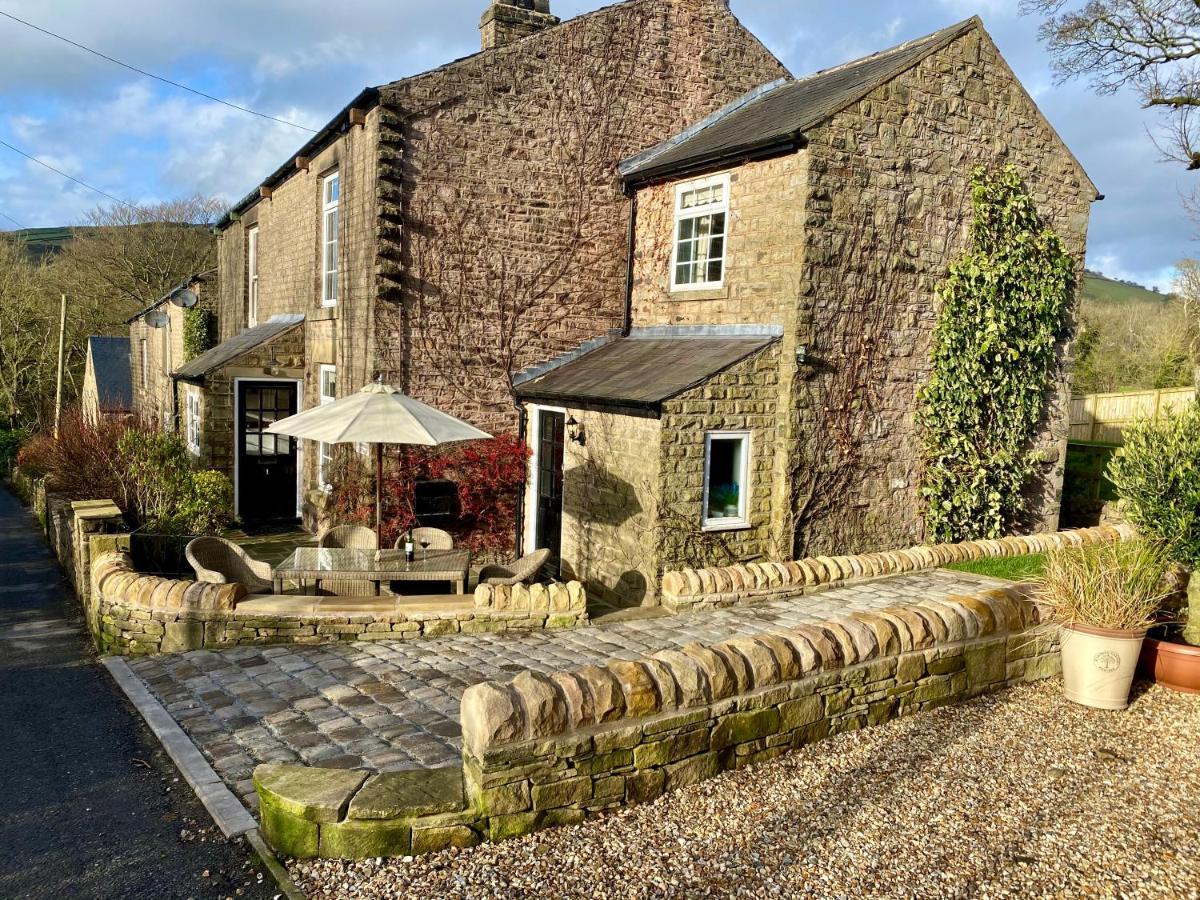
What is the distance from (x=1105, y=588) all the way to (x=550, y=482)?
7617 millimetres

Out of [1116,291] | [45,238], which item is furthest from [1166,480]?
[45,238]

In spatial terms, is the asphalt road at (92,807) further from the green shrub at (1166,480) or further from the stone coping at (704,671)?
the green shrub at (1166,480)

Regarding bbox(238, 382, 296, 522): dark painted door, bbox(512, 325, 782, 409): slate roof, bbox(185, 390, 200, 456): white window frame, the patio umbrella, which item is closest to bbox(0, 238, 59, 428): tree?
bbox(185, 390, 200, 456): white window frame

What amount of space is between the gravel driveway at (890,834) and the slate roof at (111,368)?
30.1m

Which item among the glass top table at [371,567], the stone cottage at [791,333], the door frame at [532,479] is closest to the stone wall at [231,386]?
the door frame at [532,479]

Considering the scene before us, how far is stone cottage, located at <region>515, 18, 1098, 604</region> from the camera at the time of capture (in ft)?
34.7

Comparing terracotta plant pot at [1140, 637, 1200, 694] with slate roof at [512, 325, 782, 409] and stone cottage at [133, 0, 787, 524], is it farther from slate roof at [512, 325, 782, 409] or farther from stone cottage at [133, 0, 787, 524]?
stone cottage at [133, 0, 787, 524]

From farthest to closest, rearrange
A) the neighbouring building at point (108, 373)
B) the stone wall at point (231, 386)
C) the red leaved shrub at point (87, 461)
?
1. the neighbouring building at point (108, 373)
2. the stone wall at point (231, 386)
3. the red leaved shrub at point (87, 461)

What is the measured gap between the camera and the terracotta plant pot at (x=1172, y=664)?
7285 millimetres

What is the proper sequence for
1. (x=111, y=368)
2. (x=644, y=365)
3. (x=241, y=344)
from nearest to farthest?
(x=644, y=365)
(x=241, y=344)
(x=111, y=368)

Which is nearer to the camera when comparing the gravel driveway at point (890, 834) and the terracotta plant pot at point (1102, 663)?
the gravel driveway at point (890, 834)

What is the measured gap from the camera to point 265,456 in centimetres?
1605

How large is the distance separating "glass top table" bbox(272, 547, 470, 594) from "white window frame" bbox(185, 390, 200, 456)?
29.8 feet

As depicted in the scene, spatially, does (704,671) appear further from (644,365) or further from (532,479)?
(532,479)
